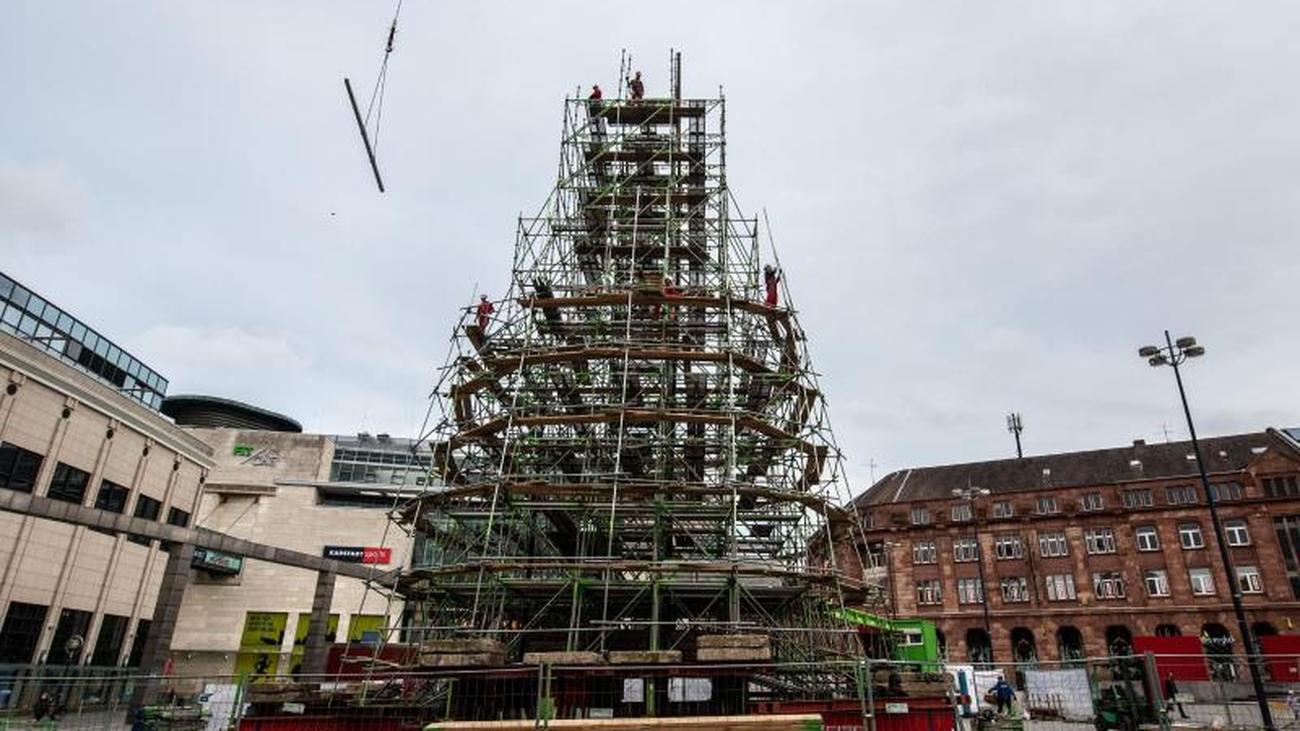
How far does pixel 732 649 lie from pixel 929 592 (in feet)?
153

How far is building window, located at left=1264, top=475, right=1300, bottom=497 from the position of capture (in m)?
46.4

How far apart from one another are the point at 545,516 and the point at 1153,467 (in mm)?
49438

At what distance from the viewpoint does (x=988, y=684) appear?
97.2 ft

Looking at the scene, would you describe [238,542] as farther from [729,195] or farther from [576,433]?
[729,195]

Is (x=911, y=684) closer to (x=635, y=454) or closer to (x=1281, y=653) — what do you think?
(x=635, y=454)

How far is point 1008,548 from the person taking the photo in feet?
174

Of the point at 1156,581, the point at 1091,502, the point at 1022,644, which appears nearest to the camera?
the point at 1156,581

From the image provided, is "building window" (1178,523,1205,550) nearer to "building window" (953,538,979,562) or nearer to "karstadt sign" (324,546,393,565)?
"building window" (953,538,979,562)

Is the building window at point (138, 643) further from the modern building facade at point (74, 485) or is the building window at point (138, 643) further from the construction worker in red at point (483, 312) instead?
the construction worker in red at point (483, 312)

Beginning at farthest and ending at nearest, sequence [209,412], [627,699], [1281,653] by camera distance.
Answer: [209,412] < [1281,653] < [627,699]

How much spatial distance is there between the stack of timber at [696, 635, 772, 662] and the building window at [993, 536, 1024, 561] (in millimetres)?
46866

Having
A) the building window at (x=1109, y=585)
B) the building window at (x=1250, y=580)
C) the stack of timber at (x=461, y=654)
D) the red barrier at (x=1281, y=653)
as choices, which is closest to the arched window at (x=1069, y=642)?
the building window at (x=1109, y=585)

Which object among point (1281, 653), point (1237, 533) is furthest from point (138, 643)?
point (1237, 533)

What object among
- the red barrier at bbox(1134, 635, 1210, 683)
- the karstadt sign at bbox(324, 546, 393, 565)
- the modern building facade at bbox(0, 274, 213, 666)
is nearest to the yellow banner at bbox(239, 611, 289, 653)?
the karstadt sign at bbox(324, 546, 393, 565)
